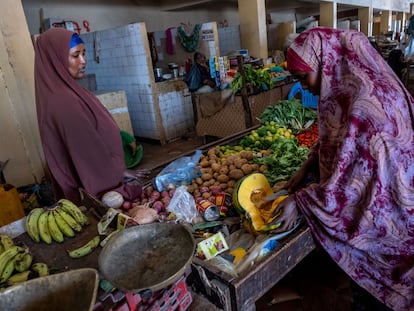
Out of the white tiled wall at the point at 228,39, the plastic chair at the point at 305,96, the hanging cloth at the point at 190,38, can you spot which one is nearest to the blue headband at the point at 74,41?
the plastic chair at the point at 305,96

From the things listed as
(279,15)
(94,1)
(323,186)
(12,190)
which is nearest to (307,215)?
(323,186)

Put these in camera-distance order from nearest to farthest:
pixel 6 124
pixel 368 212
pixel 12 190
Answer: pixel 368 212, pixel 12 190, pixel 6 124

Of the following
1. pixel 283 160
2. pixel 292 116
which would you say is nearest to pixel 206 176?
pixel 283 160

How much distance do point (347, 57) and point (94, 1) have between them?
753 centimetres

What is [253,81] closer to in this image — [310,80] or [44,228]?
[310,80]

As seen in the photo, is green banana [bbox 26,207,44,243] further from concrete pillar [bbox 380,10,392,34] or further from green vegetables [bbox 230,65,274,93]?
concrete pillar [bbox 380,10,392,34]

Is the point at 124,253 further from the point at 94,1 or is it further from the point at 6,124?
the point at 94,1

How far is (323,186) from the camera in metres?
1.33

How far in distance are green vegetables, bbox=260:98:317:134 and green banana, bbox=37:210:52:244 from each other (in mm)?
2393

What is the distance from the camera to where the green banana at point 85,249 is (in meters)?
1.43

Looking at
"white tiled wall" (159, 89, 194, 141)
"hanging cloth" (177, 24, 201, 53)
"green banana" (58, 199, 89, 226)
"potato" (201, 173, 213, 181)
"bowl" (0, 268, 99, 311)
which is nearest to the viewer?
"bowl" (0, 268, 99, 311)

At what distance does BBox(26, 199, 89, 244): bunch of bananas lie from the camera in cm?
156

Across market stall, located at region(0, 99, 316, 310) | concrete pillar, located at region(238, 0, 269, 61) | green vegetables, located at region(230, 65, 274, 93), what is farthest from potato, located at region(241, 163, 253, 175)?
concrete pillar, located at region(238, 0, 269, 61)

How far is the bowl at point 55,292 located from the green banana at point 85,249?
1.93ft
